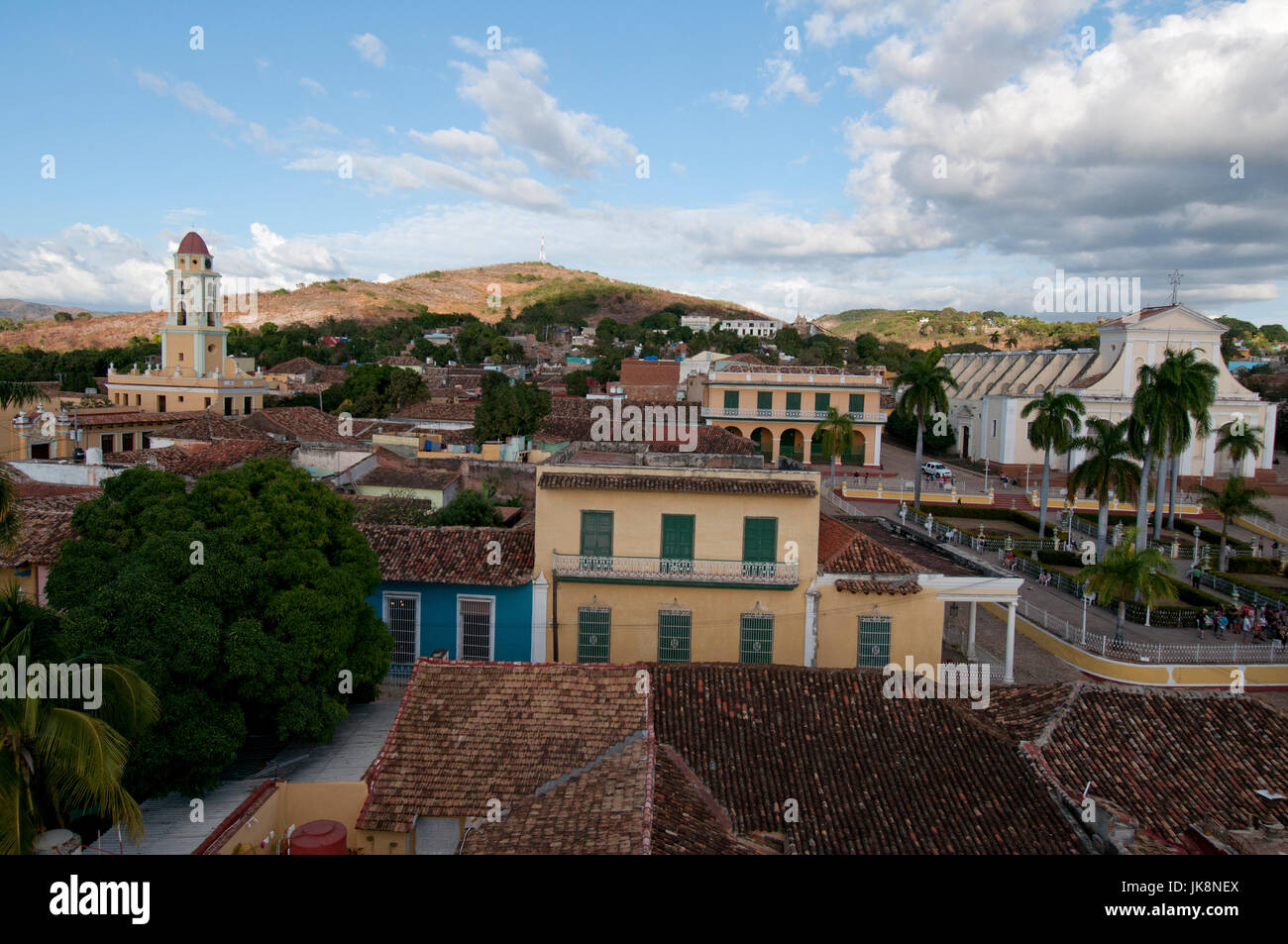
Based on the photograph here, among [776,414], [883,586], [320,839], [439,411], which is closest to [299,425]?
[439,411]

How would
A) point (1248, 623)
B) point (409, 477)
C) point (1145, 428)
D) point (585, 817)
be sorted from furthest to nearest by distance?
point (1145, 428) → point (409, 477) → point (1248, 623) → point (585, 817)

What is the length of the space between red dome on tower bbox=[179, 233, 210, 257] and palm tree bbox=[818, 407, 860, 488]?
3535cm

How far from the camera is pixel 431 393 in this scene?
55438 millimetres

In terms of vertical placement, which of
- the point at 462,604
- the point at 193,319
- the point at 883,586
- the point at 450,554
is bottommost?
the point at 462,604

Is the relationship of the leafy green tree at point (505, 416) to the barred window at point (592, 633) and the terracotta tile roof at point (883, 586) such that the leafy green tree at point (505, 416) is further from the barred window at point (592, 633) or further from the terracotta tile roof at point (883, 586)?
the terracotta tile roof at point (883, 586)

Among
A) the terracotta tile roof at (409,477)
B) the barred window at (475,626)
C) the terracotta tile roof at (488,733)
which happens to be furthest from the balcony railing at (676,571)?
the terracotta tile roof at (409,477)

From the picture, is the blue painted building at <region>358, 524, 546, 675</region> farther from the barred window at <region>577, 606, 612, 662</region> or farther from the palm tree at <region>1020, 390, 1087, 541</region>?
the palm tree at <region>1020, 390, 1087, 541</region>

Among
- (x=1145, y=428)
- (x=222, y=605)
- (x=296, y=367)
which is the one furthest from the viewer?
(x=296, y=367)

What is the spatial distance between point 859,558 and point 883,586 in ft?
2.83

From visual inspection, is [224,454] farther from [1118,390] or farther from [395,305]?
[395,305]

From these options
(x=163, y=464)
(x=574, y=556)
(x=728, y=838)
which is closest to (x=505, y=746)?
(x=728, y=838)

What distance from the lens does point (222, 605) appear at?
469 inches

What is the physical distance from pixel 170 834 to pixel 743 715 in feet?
23.6
